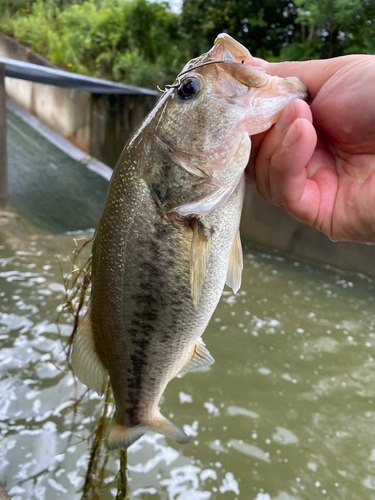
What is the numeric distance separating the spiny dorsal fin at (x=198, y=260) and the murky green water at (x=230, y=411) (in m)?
1.54

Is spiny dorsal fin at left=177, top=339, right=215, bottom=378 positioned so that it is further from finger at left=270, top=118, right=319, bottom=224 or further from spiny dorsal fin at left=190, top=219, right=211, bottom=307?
finger at left=270, top=118, right=319, bottom=224

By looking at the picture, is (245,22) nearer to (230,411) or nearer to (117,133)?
(117,133)

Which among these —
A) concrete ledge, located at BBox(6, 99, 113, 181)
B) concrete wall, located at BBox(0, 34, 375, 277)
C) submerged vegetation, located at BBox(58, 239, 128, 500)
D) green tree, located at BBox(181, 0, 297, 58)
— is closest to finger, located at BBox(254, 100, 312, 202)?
submerged vegetation, located at BBox(58, 239, 128, 500)

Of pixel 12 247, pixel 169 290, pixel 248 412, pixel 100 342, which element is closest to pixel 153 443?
pixel 248 412

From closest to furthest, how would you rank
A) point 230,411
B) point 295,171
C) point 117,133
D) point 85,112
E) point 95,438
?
1. point 295,171
2. point 95,438
3. point 230,411
4. point 117,133
5. point 85,112

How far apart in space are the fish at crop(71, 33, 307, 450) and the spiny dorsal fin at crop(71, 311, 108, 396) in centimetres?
11

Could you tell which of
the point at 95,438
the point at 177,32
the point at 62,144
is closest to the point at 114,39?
the point at 177,32

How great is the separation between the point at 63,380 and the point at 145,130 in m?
2.72

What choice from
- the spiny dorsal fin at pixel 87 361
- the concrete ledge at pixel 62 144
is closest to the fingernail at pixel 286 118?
the spiny dorsal fin at pixel 87 361

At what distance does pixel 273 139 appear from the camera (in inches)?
60.2

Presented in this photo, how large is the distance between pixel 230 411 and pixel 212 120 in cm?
276

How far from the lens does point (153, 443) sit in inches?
115

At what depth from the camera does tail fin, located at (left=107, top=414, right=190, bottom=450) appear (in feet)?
5.46

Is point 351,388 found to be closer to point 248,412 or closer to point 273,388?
point 273,388
